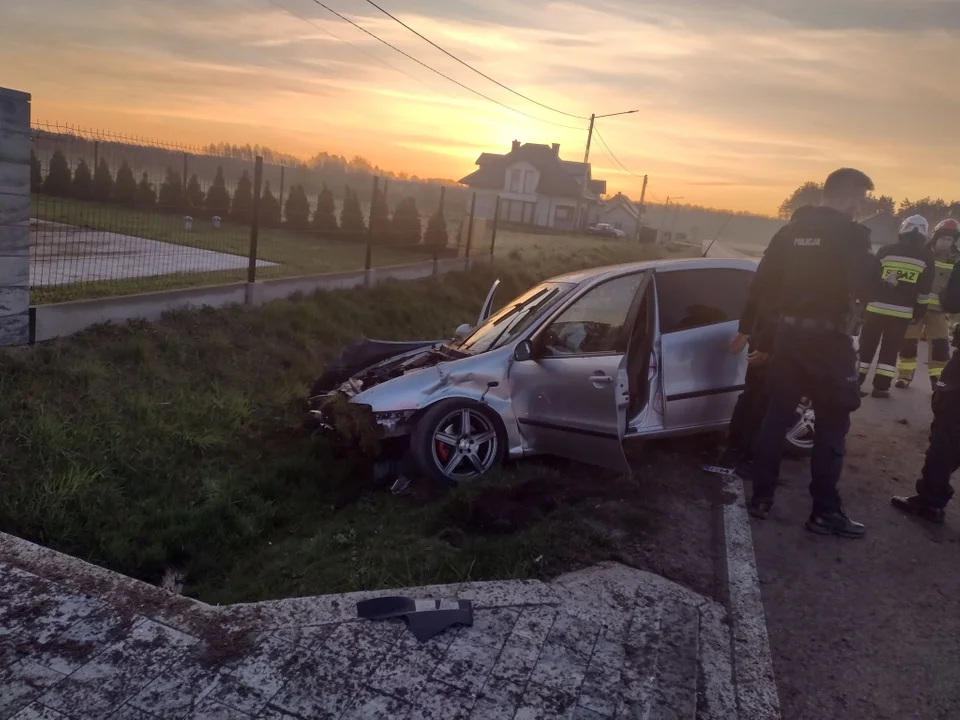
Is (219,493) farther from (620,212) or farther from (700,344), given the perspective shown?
(620,212)

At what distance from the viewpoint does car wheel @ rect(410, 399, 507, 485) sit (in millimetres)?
4980

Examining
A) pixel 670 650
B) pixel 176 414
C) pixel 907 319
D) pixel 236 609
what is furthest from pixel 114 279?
pixel 907 319

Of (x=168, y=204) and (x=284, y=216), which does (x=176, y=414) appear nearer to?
(x=168, y=204)

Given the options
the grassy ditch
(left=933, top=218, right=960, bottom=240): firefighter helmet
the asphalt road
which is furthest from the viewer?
(left=933, top=218, right=960, bottom=240): firefighter helmet

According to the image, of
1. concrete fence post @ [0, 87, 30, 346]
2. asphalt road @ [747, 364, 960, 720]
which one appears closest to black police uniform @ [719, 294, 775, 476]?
asphalt road @ [747, 364, 960, 720]

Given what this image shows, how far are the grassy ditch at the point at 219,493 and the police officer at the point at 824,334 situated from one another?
116cm

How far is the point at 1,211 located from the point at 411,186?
36.2ft

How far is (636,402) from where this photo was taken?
515cm

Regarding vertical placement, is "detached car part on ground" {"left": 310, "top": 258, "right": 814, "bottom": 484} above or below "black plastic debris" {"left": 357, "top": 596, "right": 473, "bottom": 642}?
above

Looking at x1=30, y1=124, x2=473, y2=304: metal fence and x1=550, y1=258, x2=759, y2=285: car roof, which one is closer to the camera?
x1=550, y1=258, x2=759, y2=285: car roof

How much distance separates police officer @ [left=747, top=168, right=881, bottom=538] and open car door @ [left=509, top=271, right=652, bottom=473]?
930mm

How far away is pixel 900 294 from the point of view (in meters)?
7.73

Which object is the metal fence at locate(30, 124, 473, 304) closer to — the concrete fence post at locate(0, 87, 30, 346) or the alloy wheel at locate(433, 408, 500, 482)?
the concrete fence post at locate(0, 87, 30, 346)

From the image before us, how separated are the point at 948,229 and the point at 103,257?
10.1 meters
